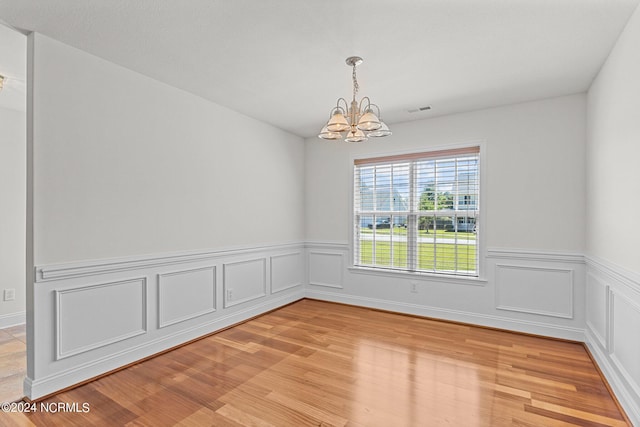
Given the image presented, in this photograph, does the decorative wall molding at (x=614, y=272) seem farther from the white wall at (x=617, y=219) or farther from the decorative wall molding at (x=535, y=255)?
the decorative wall molding at (x=535, y=255)

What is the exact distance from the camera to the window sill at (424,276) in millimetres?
3846

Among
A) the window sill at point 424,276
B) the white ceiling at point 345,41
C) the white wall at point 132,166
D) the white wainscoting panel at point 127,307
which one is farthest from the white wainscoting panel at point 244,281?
the white ceiling at point 345,41

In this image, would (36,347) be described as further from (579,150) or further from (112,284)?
(579,150)

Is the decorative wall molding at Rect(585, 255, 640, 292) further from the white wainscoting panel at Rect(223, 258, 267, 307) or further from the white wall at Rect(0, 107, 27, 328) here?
the white wall at Rect(0, 107, 27, 328)

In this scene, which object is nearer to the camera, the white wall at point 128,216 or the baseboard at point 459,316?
the white wall at point 128,216

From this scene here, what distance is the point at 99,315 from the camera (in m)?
2.63

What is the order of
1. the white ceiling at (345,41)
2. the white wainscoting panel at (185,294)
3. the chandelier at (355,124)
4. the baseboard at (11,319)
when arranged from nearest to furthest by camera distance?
the white ceiling at (345,41) < the chandelier at (355,124) < the white wainscoting panel at (185,294) < the baseboard at (11,319)

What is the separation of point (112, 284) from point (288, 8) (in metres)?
2.48

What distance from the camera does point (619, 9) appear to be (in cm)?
198

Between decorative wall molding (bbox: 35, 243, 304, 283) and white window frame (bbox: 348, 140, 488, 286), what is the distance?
1523 millimetres

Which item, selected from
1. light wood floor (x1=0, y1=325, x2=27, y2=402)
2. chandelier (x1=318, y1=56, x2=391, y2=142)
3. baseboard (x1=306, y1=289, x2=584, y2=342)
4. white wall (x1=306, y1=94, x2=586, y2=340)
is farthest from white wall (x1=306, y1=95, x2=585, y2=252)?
light wood floor (x1=0, y1=325, x2=27, y2=402)

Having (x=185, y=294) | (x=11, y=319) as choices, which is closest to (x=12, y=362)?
(x=11, y=319)

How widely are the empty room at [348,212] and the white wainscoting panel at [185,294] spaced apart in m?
0.02

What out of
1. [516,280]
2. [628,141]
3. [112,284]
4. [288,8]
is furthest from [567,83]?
[112,284]
